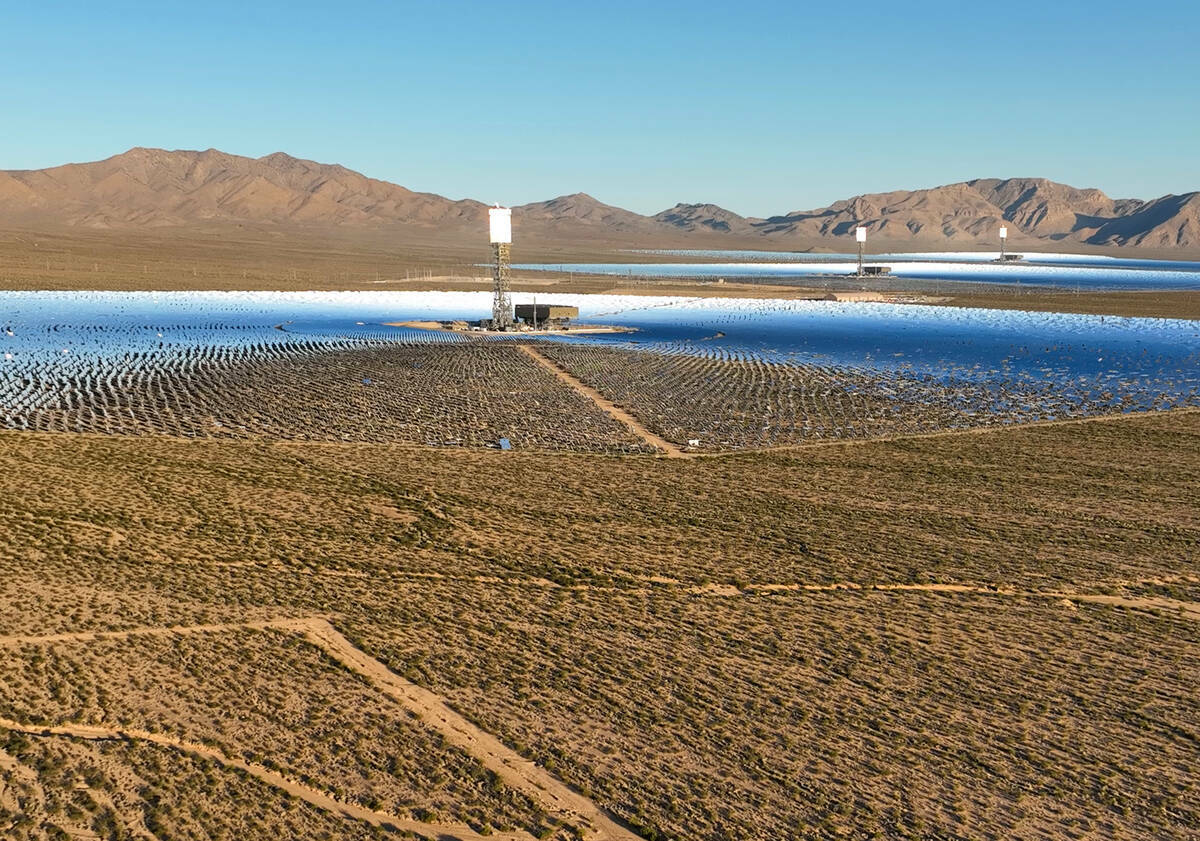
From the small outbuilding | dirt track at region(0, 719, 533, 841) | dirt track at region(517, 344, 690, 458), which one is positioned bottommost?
dirt track at region(0, 719, 533, 841)

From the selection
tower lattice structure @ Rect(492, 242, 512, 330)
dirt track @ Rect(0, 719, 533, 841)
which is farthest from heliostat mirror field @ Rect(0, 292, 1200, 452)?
dirt track @ Rect(0, 719, 533, 841)

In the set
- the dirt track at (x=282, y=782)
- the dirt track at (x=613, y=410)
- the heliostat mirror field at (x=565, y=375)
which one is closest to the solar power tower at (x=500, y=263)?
the heliostat mirror field at (x=565, y=375)

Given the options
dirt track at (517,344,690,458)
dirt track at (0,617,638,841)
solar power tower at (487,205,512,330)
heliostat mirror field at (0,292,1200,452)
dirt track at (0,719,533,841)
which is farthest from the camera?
solar power tower at (487,205,512,330)

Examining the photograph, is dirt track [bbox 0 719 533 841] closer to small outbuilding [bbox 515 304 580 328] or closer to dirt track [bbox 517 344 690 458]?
dirt track [bbox 517 344 690 458]

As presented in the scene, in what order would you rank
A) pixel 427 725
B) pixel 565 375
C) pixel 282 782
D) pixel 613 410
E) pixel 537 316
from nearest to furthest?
pixel 282 782 < pixel 427 725 < pixel 613 410 < pixel 565 375 < pixel 537 316

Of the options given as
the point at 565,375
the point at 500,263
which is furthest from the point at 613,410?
the point at 500,263

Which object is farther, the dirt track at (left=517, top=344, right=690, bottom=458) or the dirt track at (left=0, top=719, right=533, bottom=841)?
the dirt track at (left=517, top=344, right=690, bottom=458)

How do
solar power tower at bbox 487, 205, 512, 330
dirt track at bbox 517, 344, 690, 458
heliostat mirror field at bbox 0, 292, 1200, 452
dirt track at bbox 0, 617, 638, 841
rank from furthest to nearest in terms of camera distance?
solar power tower at bbox 487, 205, 512, 330 → heliostat mirror field at bbox 0, 292, 1200, 452 → dirt track at bbox 517, 344, 690, 458 → dirt track at bbox 0, 617, 638, 841

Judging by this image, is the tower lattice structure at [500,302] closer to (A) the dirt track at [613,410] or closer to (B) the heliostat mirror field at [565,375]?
(B) the heliostat mirror field at [565,375]

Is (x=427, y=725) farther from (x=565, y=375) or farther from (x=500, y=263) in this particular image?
(x=500, y=263)

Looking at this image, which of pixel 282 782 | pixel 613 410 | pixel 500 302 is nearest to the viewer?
pixel 282 782

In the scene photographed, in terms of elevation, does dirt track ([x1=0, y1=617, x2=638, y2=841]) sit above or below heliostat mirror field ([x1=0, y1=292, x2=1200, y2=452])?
below
